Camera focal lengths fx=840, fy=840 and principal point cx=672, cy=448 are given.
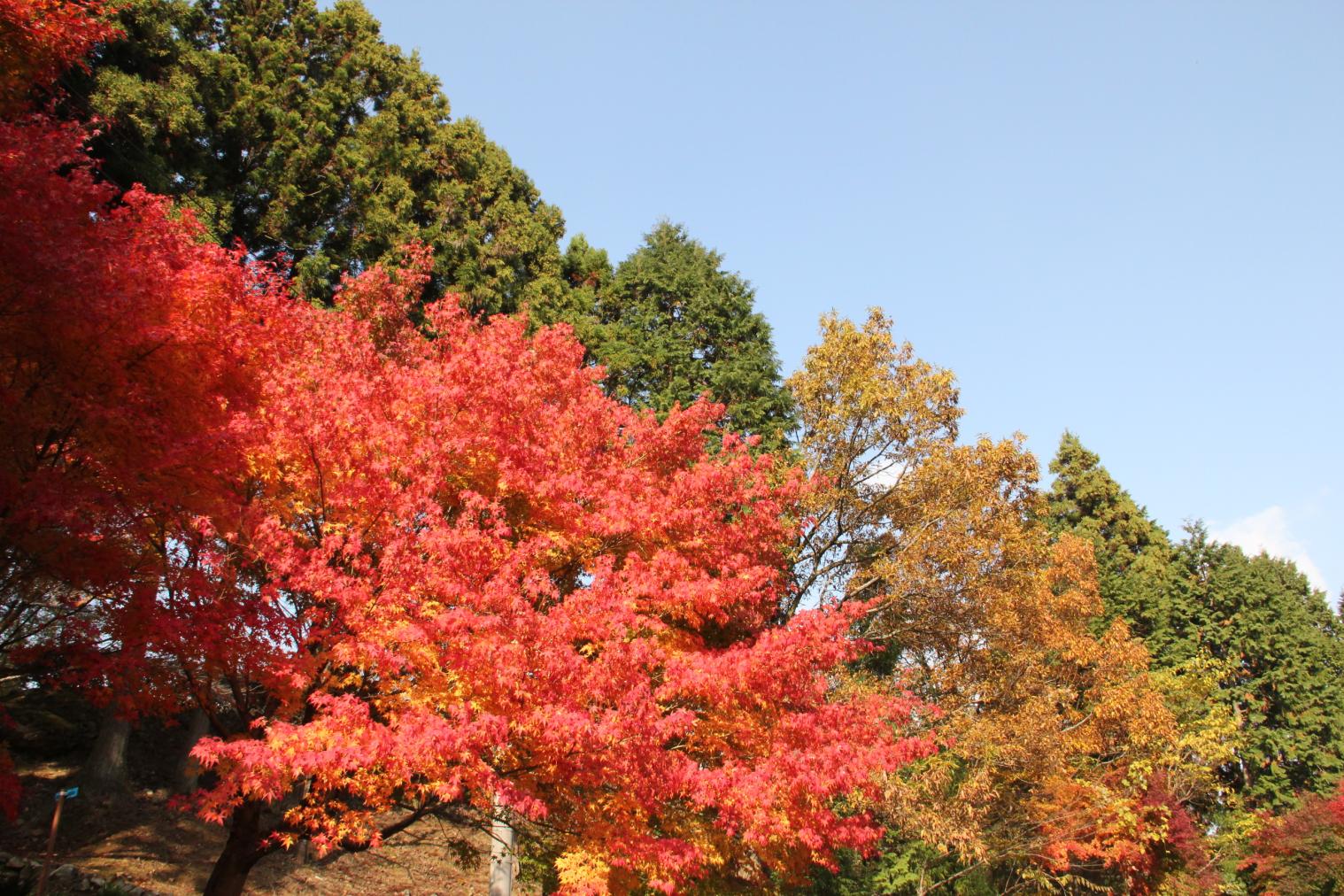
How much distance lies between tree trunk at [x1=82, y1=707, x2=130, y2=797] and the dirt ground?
30 centimetres

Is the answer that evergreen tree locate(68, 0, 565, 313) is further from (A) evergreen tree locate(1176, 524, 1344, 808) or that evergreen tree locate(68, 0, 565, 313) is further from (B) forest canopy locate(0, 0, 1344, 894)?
(A) evergreen tree locate(1176, 524, 1344, 808)

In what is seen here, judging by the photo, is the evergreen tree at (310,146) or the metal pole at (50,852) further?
the evergreen tree at (310,146)

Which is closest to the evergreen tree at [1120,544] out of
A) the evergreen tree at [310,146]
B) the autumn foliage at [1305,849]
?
the autumn foliage at [1305,849]

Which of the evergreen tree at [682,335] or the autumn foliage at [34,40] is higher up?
the evergreen tree at [682,335]

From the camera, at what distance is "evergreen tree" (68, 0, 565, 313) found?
1723 centimetres

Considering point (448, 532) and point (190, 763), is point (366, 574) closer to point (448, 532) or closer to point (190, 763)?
point (448, 532)

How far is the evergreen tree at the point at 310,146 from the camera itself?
679 inches

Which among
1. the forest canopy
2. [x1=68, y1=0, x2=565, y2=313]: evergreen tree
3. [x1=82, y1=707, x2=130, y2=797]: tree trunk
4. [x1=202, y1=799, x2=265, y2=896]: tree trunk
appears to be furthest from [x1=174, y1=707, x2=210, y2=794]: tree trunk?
[x1=68, y1=0, x2=565, y2=313]: evergreen tree

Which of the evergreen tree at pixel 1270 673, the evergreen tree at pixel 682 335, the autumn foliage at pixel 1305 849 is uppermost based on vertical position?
the evergreen tree at pixel 682 335

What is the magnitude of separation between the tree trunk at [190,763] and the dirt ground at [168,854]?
43 cm

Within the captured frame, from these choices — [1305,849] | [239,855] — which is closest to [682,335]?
[239,855]

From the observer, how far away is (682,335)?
84.8 feet

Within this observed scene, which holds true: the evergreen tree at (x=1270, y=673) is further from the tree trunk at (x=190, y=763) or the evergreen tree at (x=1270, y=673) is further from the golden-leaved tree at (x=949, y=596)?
the tree trunk at (x=190, y=763)

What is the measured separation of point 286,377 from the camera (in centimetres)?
1019
